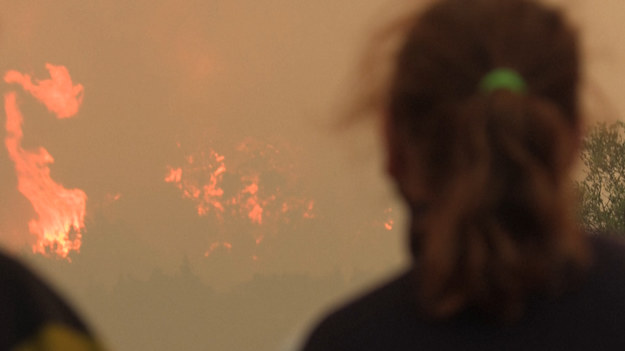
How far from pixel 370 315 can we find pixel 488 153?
405mm

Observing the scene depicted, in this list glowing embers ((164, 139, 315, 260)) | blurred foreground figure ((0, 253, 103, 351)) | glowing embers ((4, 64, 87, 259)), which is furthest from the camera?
glowing embers ((164, 139, 315, 260))

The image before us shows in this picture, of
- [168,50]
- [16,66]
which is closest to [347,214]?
[168,50]

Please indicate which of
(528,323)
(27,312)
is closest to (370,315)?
(528,323)

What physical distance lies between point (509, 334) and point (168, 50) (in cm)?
6576

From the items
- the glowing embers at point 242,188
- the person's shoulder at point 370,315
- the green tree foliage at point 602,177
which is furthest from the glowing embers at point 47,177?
the person's shoulder at point 370,315

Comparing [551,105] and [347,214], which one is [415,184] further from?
[347,214]

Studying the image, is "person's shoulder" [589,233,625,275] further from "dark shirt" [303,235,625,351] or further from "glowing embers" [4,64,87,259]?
"glowing embers" [4,64,87,259]

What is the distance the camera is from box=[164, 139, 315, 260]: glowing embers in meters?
64.1

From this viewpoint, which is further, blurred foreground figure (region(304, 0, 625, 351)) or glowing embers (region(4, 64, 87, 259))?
glowing embers (region(4, 64, 87, 259))

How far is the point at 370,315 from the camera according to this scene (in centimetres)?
214


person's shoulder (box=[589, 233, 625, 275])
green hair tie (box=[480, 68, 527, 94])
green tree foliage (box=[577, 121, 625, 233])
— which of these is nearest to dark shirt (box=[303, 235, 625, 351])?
person's shoulder (box=[589, 233, 625, 275])

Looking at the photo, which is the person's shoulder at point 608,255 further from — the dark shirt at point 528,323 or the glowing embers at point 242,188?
the glowing embers at point 242,188

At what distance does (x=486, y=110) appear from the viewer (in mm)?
2088

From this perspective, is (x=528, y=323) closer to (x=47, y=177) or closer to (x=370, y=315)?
(x=370, y=315)
